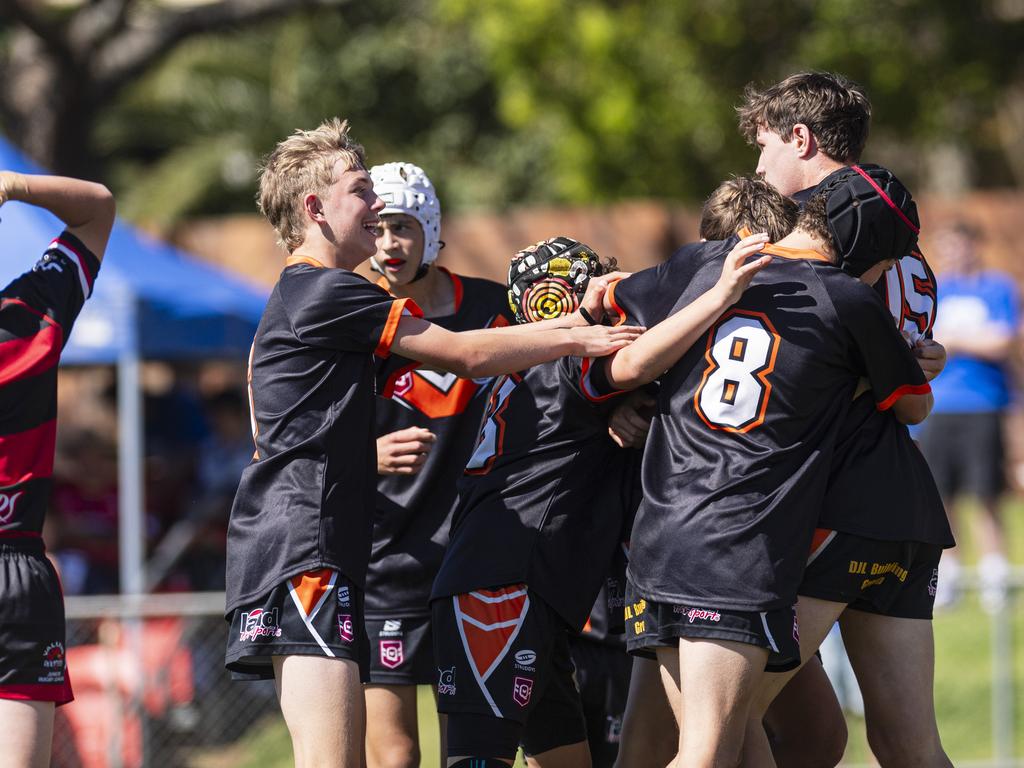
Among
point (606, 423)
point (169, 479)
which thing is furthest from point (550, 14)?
point (606, 423)

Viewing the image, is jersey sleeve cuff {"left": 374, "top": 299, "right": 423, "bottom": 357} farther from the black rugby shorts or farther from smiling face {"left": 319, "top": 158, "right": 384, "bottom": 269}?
the black rugby shorts

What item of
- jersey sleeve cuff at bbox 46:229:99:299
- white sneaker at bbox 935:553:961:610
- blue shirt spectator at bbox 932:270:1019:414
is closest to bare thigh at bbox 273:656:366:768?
jersey sleeve cuff at bbox 46:229:99:299

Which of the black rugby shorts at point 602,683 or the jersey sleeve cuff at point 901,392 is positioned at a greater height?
the jersey sleeve cuff at point 901,392

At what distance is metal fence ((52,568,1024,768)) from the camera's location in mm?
7680

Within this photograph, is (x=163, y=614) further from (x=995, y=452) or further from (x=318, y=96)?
(x=318, y=96)

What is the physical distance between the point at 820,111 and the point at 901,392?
2.97ft

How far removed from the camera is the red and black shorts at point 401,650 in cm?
501

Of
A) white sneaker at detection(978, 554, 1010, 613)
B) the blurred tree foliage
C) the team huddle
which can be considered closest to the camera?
the team huddle

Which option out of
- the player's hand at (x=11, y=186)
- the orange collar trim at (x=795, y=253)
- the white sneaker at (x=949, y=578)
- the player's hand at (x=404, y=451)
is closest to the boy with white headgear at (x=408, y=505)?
the player's hand at (x=404, y=451)

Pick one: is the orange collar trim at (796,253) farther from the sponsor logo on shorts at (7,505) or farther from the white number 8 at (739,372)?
the sponsor logo on shorts at (7,505)

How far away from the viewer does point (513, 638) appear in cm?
424

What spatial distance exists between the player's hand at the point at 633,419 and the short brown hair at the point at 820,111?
0.91m

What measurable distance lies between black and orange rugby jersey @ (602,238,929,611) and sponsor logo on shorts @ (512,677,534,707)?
55 cm

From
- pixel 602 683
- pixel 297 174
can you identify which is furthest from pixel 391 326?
pixel 602 683
